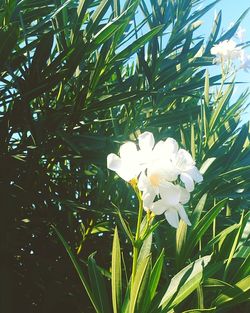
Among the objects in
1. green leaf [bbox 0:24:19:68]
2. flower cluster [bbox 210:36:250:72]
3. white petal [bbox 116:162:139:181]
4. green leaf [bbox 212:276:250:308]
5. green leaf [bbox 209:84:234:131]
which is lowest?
green leaf [bbox 212:276:250:308]

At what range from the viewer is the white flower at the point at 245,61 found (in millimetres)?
1452

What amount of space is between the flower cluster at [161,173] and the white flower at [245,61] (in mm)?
889

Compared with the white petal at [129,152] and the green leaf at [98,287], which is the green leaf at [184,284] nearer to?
the green leaf at [98,287]

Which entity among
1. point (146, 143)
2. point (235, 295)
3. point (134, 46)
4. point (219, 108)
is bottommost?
point (235, 295)

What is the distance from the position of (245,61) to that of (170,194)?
3.17ft

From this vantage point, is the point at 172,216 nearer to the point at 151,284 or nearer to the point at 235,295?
the point at 151,284

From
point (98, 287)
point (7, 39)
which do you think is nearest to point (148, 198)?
point (98, 287)

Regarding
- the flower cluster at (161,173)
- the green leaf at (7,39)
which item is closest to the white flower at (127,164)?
the flower cluster at (161,173)

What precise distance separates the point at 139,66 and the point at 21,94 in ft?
1.60

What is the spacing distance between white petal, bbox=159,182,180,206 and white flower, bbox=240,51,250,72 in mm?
951

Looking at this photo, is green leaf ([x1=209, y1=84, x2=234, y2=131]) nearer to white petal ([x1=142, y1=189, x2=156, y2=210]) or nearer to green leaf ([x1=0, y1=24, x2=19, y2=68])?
green leaf ([x1=0, y1=24, x2=19, y2=68])

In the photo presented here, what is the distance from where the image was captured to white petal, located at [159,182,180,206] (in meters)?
0.63

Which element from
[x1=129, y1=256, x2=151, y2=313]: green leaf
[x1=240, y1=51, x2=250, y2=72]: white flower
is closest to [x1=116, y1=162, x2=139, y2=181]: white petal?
[x1=129, y1=256, x2=151, y2=313]: green leaf

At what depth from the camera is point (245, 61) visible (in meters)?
1.46
